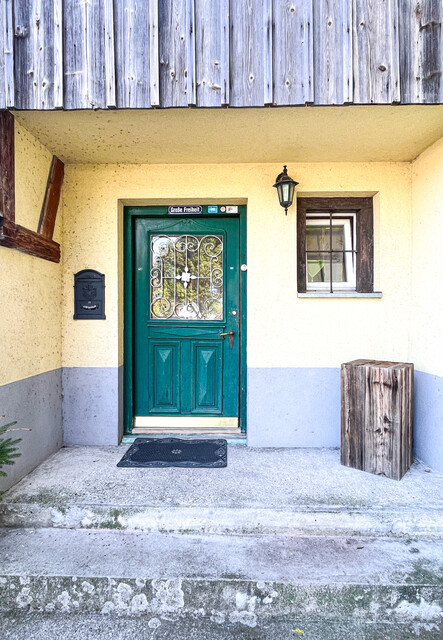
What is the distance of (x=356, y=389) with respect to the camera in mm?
2938

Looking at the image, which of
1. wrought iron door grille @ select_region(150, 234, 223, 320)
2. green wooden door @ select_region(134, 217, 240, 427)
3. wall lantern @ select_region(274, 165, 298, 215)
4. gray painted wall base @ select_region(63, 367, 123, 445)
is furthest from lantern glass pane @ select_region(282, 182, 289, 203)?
gray painted wall base @ select_region(63, 367, 123, 445)

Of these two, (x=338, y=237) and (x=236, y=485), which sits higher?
(x=338, y=237)

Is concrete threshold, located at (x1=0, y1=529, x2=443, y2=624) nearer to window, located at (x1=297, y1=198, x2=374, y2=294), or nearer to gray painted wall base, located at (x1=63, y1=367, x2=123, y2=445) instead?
gray painted wall base, located at (x1=63, y1=367, x2=123, y2=445)

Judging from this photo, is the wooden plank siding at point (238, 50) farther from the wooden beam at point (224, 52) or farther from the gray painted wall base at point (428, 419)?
the gray painted wall base at point (428, 419)

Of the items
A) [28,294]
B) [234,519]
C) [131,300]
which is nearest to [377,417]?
[234,519]

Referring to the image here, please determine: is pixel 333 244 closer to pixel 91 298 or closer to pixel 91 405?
pixel 91 298

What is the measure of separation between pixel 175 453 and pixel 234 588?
1.39 metres

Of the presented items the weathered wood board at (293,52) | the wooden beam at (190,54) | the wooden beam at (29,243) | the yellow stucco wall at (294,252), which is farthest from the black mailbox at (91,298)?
the weathered wood board at (293,52)

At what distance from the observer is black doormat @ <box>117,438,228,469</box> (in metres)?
3.04

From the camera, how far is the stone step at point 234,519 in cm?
235

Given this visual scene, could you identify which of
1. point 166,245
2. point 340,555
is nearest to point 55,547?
point 340,555

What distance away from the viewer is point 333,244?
3.65m

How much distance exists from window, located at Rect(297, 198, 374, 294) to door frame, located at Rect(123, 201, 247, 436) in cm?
60

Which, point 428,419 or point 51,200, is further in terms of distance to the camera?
point 51,200
